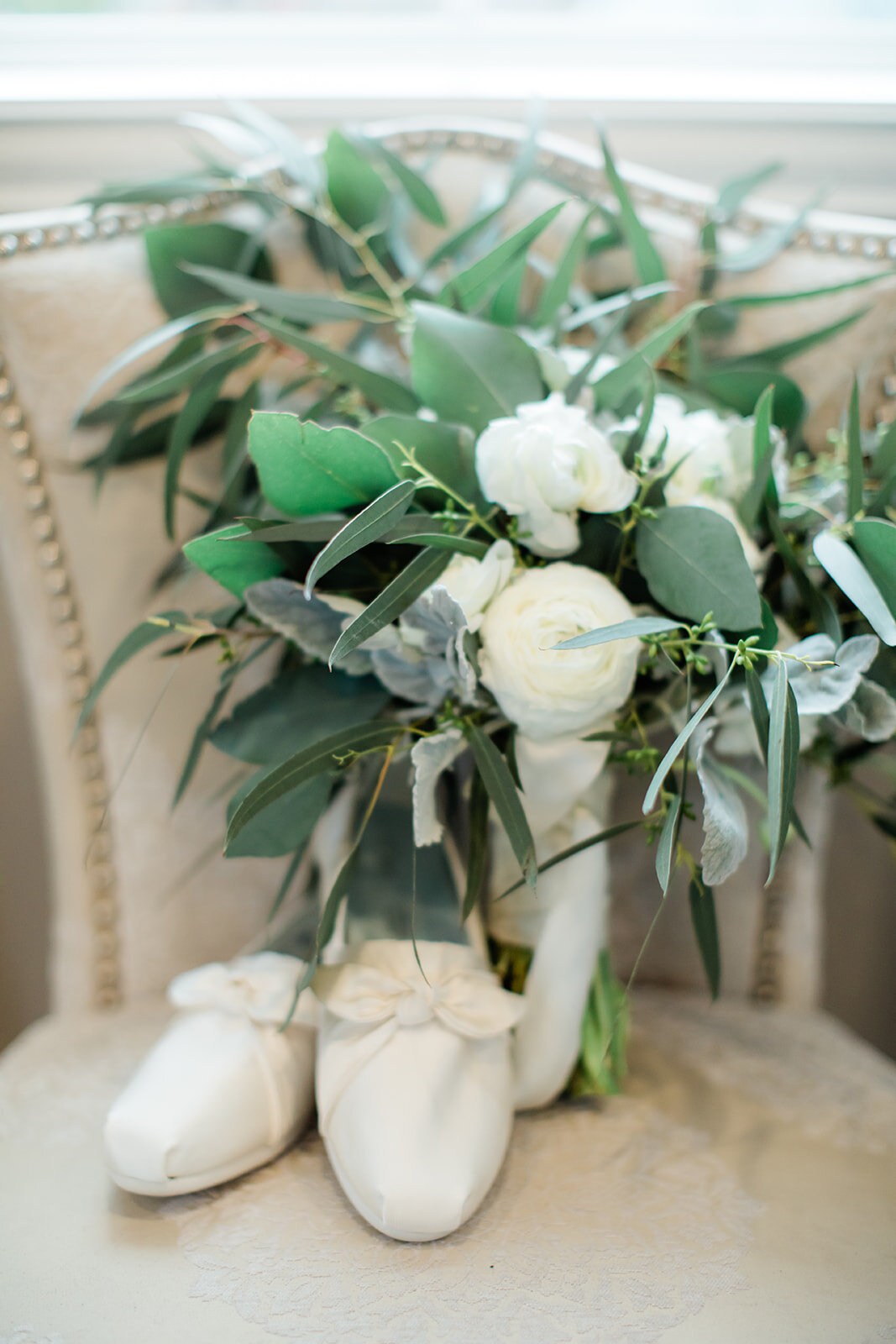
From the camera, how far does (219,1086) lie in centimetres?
49

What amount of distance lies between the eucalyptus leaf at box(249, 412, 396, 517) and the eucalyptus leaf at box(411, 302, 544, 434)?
3.4 inches

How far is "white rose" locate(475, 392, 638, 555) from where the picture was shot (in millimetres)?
437

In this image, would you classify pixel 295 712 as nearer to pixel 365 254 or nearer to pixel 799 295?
pixel 365 254

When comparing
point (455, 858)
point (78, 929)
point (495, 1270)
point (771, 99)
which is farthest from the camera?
point (771, 99)

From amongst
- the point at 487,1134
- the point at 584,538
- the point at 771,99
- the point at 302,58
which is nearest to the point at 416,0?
the point at 302,58

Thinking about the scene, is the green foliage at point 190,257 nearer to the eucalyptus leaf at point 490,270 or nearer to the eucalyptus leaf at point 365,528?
the eucalyptus leaf at point 490,270

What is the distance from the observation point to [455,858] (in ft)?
1.89

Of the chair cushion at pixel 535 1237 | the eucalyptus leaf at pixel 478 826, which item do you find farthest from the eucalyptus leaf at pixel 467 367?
the chair cushion at pixel 535 1237

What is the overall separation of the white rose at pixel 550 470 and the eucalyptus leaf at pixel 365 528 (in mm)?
59

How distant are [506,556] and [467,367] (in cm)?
12

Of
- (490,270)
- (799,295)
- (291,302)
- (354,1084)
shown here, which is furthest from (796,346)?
(354,1084)

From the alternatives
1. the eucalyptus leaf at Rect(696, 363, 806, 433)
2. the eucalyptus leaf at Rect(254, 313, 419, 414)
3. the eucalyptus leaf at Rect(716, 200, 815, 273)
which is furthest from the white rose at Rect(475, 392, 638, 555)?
the eucalyptus leaf at Rect(716, 200, 815, 273)

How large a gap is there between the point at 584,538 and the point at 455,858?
22 centimetres

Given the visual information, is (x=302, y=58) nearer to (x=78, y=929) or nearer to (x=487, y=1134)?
(x=78, y=929)
